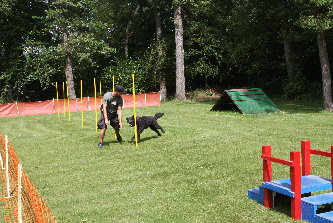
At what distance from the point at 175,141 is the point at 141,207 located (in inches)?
205

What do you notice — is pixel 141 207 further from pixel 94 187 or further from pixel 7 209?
pixel 7 209

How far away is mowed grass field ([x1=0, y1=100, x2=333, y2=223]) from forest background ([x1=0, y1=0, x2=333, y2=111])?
1316 cm

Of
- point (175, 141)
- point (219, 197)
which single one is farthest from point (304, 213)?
point (175, 141)

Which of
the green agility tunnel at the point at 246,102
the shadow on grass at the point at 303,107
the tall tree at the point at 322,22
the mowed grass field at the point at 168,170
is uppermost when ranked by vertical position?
the tall tree at the point at 322,22

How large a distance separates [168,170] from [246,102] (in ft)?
32.5

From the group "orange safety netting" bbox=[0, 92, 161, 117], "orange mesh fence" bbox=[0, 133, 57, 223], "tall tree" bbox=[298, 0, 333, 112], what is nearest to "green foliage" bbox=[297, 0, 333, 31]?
"tall tree" bbox=[298, 0, 333, 112]

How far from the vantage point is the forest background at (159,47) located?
25.1 metres

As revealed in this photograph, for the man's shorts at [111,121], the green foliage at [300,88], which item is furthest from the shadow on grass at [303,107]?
the man's shorts at [111,121]

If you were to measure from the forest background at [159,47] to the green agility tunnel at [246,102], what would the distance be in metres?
7.20

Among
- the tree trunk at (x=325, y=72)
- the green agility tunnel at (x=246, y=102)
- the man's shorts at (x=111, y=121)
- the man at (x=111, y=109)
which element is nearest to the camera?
the man at (x=111, y=109)

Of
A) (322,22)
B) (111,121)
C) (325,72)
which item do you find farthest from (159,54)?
(111,121)

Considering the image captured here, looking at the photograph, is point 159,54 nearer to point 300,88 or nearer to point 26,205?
point 300,88

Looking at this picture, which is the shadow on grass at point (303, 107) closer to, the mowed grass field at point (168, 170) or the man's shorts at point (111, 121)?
the mowed grass field at point (168, 170)

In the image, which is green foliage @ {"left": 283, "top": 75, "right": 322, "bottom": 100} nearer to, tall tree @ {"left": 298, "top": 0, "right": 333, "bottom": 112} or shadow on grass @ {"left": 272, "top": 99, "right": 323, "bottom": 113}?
shadow on grass @ {"left": 272, "top": 99, "right": 323, "bottom": 113}
